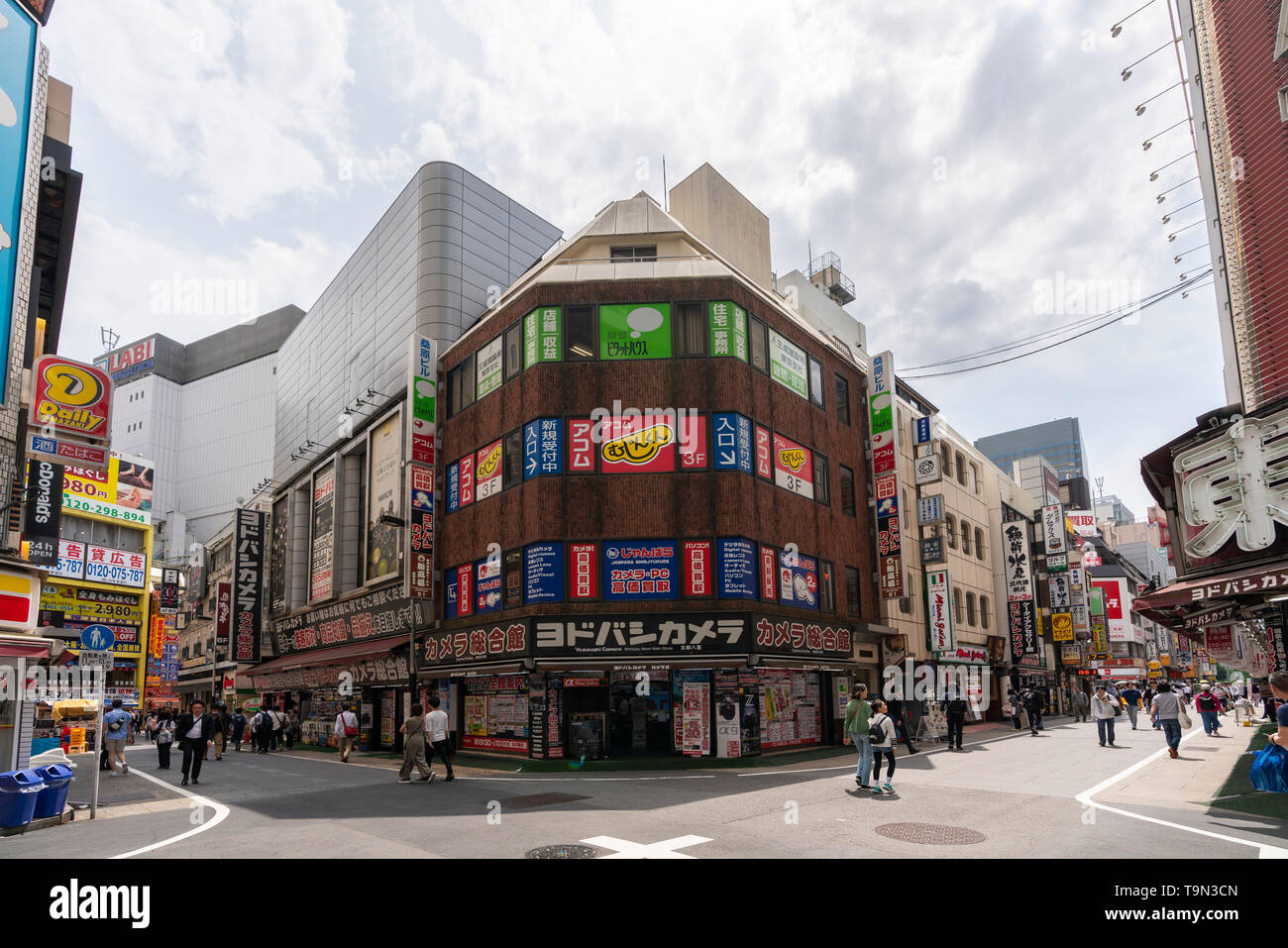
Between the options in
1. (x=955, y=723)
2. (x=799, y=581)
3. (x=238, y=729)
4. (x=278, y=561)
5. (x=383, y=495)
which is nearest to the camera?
(x=955, y=723)

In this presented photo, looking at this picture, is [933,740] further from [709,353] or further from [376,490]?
[376,490]

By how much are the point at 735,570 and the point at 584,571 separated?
434 centimetres

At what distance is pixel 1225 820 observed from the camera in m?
10.9

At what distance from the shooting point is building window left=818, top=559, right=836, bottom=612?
27.0 m

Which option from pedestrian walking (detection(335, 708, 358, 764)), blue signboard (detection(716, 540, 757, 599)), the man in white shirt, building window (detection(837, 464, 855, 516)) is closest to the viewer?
the man in white shirt

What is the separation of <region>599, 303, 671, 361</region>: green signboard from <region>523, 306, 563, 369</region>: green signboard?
1317mm

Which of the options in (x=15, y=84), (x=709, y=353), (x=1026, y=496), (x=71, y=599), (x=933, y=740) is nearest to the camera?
(x=15, y=84)

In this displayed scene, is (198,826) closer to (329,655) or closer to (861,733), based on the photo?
(861,733)

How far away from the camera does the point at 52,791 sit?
497 inches

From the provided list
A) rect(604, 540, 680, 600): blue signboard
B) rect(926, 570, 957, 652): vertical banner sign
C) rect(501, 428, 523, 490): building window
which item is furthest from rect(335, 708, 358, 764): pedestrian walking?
rect(926, 570, 957, 652): vertical banner sign

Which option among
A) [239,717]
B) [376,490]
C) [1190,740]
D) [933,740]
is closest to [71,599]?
[239,717]

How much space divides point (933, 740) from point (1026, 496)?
3056 cm

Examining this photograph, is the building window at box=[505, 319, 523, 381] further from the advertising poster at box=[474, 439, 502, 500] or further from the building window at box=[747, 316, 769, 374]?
the building window at box=[747, 316, 769, 374]

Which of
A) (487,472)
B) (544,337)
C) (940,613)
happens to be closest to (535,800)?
(487,472)
